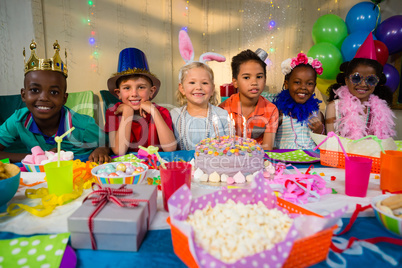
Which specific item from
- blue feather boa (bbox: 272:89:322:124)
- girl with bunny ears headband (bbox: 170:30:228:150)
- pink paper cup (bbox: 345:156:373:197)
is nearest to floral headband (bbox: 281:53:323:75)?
blue feather boa (bbox: 272:89:322:124)

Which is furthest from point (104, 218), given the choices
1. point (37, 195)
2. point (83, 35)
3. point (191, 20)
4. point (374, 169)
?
point (191, 20)

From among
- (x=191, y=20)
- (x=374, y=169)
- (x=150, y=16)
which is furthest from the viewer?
(x=191, y=20)

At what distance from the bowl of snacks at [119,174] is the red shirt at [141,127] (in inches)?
34.1

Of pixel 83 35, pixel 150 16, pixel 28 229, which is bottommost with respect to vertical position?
pixel 28 229

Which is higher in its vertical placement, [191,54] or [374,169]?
[191,54]

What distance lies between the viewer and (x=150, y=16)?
13.5 feet

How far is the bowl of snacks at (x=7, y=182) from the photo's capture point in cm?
71

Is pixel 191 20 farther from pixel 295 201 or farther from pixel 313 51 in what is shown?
pixel 295 201

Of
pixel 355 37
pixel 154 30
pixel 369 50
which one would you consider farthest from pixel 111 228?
pixel 154 30

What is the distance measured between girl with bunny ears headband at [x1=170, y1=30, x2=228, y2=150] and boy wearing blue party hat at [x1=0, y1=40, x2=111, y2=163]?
575 mm

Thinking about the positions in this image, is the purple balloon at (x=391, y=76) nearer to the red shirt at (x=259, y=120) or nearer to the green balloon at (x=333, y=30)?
the green balloon at (x=333, y=30)

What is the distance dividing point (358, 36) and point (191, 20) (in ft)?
9.18

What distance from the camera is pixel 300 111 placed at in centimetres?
206

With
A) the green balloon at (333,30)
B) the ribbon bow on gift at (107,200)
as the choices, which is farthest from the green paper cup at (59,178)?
the green balloon at (333,30)
